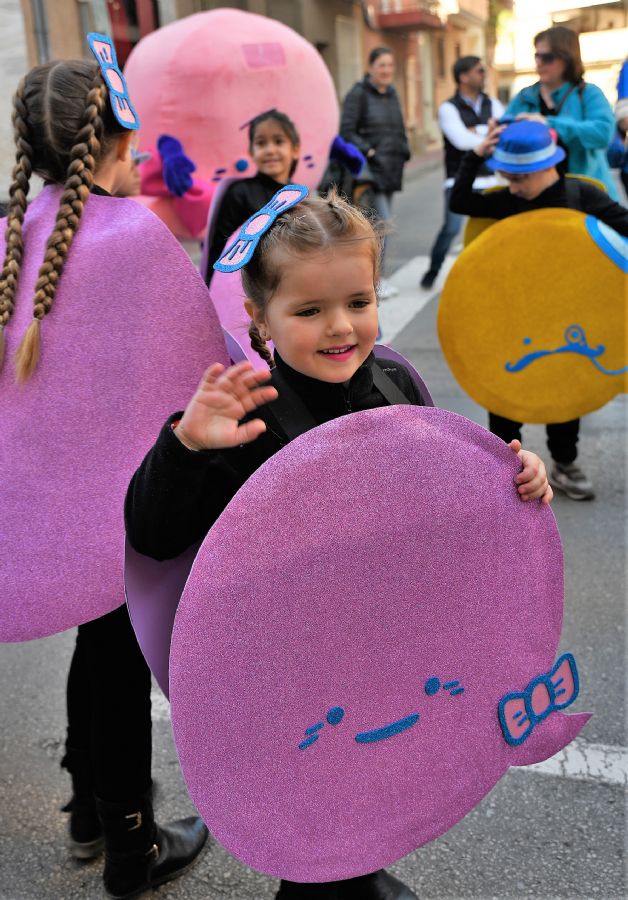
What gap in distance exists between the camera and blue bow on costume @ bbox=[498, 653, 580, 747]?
1.50m

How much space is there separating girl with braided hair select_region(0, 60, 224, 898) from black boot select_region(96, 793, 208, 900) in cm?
45

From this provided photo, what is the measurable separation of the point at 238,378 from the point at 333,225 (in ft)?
1.05

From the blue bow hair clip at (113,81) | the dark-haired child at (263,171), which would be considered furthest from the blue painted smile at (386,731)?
the dark-haired child at (263,171)

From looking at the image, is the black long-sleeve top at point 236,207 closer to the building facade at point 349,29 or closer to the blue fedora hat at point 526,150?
the blue fedora hat at point 526,150

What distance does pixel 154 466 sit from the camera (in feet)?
4.54

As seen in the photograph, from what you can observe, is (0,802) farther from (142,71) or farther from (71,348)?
(142,71)

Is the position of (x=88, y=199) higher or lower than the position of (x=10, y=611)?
higher

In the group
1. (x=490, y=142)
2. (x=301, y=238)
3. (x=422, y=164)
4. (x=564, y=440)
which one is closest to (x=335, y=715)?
(x=301, y=238)

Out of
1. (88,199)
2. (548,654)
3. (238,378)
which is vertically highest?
(88,199)

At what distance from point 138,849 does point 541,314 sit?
2.13 meters

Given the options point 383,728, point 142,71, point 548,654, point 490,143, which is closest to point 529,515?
point 548,654

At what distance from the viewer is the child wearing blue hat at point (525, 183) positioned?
127 inches

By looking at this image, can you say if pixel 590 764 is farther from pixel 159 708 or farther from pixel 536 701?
pixel 159 708

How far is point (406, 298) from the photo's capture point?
7.72 m
